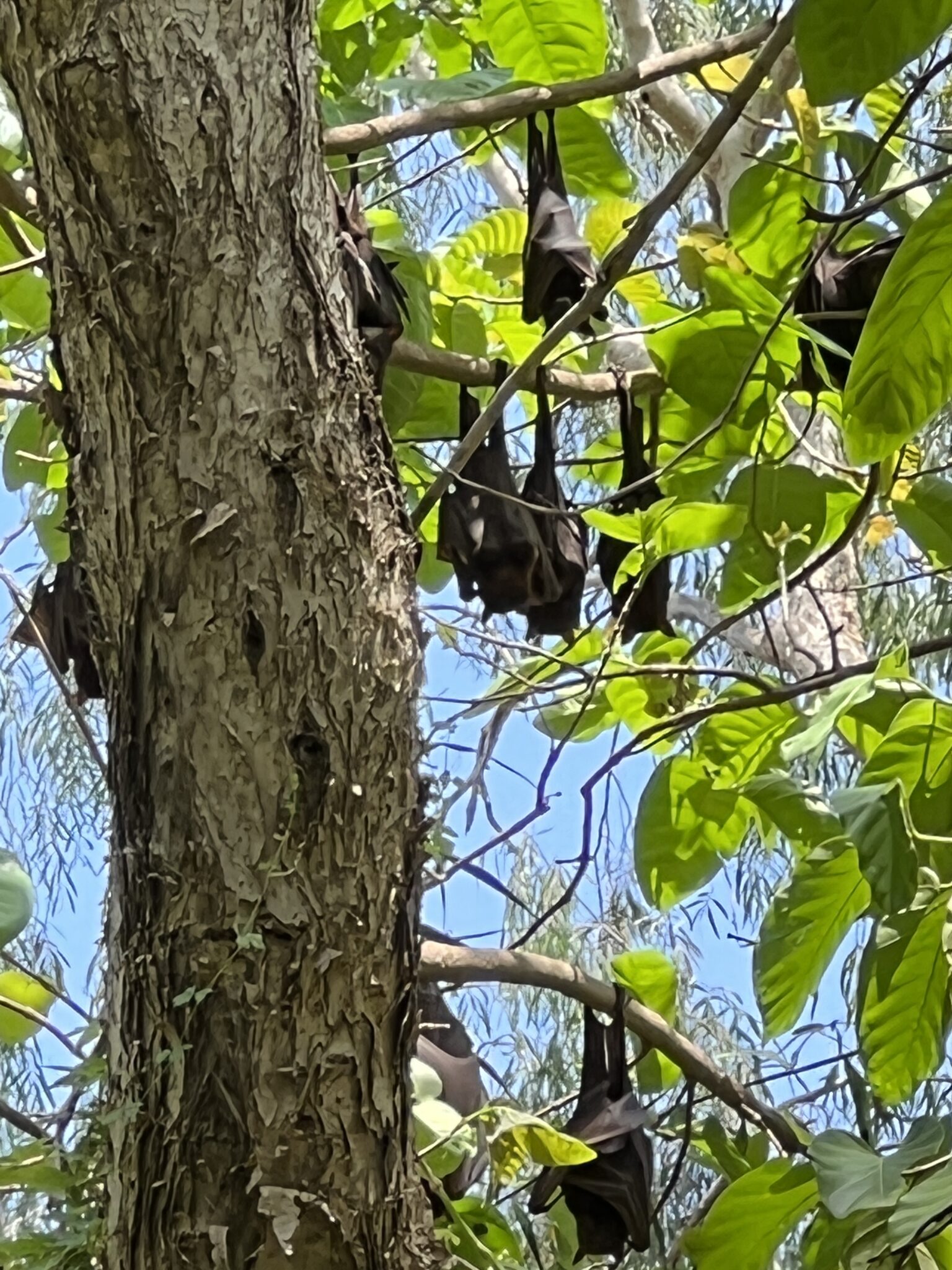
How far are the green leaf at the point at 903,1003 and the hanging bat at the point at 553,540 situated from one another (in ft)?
1.33

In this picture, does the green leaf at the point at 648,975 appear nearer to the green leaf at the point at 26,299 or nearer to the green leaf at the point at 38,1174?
the green leaf at the point at 38,1174

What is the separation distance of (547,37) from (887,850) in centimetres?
67

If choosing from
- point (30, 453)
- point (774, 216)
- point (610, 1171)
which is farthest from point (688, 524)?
point (30, 453)

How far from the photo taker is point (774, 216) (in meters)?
1.11

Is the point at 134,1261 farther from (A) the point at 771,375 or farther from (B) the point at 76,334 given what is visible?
(A) the point at 771,375

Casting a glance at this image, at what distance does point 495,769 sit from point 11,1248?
1505 millimetres

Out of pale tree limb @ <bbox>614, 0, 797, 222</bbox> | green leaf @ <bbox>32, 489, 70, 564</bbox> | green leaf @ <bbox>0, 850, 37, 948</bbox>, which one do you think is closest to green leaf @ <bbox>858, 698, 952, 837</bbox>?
green leaf @ <bbox>0, 850, 37, 948</bbox>

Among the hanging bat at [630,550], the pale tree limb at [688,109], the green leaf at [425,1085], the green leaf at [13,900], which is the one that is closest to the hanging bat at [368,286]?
the hanging bat at [630,550]

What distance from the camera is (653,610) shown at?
117 centimetres

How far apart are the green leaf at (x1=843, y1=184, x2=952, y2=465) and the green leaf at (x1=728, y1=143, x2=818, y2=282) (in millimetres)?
381

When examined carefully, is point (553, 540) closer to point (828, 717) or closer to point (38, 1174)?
point (828, 717)

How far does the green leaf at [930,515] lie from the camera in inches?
40.4

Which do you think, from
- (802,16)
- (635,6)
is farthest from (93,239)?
(635,6)

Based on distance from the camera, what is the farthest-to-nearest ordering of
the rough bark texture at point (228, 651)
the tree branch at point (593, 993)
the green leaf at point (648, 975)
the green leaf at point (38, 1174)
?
1. the green leaf at point (648, 975)
2. the tree branch at point (593, 993)
3. the green leaf at point (38, 1174)
4. the rough bark texture at point (228, 651)
